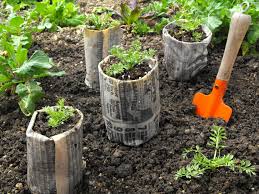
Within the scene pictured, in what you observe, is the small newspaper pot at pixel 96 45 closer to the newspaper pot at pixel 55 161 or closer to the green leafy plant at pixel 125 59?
the green leafy plant at pixel 125 59

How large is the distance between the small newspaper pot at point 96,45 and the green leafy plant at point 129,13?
617 millimetres

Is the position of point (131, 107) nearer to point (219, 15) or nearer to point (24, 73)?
point (24, 73)

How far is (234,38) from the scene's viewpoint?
273cm

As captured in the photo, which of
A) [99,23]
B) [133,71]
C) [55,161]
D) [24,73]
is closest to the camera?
[55,161]

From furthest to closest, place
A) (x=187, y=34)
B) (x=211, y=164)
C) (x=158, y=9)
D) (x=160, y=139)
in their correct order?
1. (x=158, y=9)
2. (x=187, y=34)
3. (x=160, y=139)
4. (x=211, y=164)

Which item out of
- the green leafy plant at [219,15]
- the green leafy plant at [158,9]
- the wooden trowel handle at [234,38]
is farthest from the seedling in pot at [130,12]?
the wooden trowel handle at [234,38]

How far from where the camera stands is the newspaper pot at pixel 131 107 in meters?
2.49

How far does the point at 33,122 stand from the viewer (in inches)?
91.2

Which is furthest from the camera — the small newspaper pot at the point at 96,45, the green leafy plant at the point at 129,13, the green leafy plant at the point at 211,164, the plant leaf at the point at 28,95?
the green leafy plant at the point at 129,13

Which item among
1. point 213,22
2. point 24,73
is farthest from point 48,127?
point 213,22

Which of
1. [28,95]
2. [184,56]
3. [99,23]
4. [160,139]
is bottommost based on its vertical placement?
[160,139]

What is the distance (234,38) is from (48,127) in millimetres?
1176

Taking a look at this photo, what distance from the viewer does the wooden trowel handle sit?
8.69 feet

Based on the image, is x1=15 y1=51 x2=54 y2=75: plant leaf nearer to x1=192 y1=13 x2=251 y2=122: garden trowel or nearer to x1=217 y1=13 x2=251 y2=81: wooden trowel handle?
x1=192 y1=13 x2=251 y2=122: garden trowel
